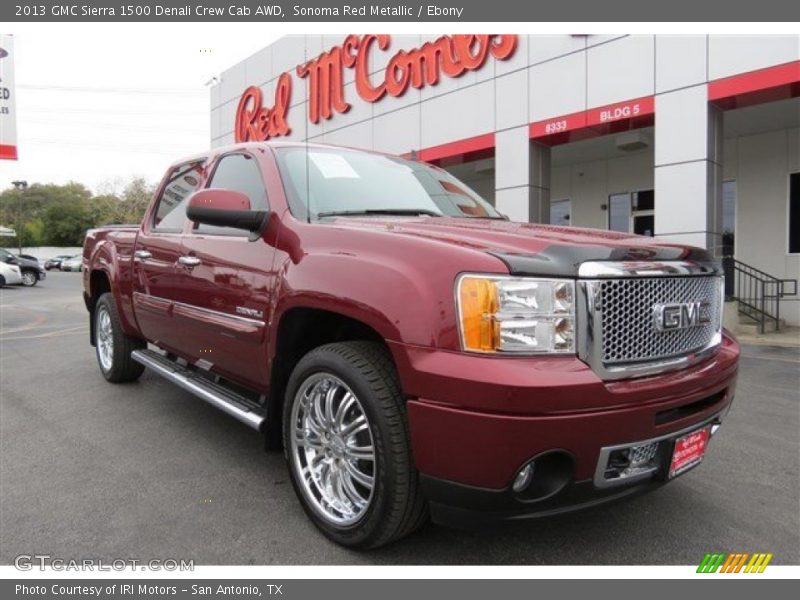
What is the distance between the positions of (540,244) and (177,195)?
10.5 feet

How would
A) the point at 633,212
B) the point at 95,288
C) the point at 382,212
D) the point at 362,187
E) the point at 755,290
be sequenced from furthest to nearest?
1. the point at 633,212
2. the point at 755,290
3. the point at 95,288
4. the point at 362,187
5. the point at 382,212

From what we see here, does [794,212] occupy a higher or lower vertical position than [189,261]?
higher

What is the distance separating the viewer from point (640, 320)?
2.26 meters

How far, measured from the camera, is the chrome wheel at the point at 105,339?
5.54 metres

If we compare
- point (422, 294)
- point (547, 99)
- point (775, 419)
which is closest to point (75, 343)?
point (422, 294)

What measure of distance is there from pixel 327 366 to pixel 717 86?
913 cm

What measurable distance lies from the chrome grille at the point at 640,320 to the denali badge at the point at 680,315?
0.07 ft

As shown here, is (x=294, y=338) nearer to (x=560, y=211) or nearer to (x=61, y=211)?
(x=560, y=211)

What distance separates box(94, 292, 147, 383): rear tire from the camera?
17.4ft

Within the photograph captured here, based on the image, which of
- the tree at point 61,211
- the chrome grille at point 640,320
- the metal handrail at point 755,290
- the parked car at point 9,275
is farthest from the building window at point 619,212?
the tree at point 61,211

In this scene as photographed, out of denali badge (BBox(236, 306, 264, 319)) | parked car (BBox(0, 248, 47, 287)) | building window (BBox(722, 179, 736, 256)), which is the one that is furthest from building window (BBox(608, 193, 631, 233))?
parked car (BBox(0, 248, 47, 287))

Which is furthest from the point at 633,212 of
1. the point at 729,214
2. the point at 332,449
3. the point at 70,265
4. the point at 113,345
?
the point at 70,265

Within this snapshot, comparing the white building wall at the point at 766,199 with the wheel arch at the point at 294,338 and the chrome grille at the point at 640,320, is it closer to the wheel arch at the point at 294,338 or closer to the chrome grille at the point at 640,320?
the chrome grille at the point at 640,320

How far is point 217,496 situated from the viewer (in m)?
3.11
